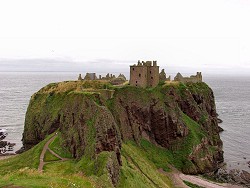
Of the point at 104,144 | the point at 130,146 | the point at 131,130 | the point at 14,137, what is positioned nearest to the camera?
the point at 104,144

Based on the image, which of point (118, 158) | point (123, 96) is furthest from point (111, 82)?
point (118, 158)

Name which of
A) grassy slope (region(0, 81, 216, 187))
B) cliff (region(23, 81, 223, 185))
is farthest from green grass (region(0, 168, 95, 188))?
cliff (region(23, 81, 223, 185))

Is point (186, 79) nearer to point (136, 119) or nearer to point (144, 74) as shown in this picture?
point (144, 74)

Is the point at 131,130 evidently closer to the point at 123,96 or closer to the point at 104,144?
the point at 123,96

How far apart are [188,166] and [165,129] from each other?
13.4 meters

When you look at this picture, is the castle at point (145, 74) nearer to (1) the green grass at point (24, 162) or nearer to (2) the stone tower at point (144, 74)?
(2) the stone tower at point (144, 74)

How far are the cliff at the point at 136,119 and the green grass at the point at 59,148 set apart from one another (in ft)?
2.64

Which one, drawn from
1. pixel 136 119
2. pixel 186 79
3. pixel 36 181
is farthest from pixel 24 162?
pixel 186 79

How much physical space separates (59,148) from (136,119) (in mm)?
29030

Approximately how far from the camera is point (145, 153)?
81.2 metres

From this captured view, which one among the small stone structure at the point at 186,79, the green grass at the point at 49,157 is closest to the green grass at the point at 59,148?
the green grass at the point at 49,157

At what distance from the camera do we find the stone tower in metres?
92.2

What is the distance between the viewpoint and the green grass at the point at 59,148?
65.1 m

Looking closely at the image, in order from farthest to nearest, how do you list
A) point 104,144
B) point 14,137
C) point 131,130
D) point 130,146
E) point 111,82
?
1. point 14,137
2. point 111,82
3. point 131,130
4. point 130,146
5. point 104,144
